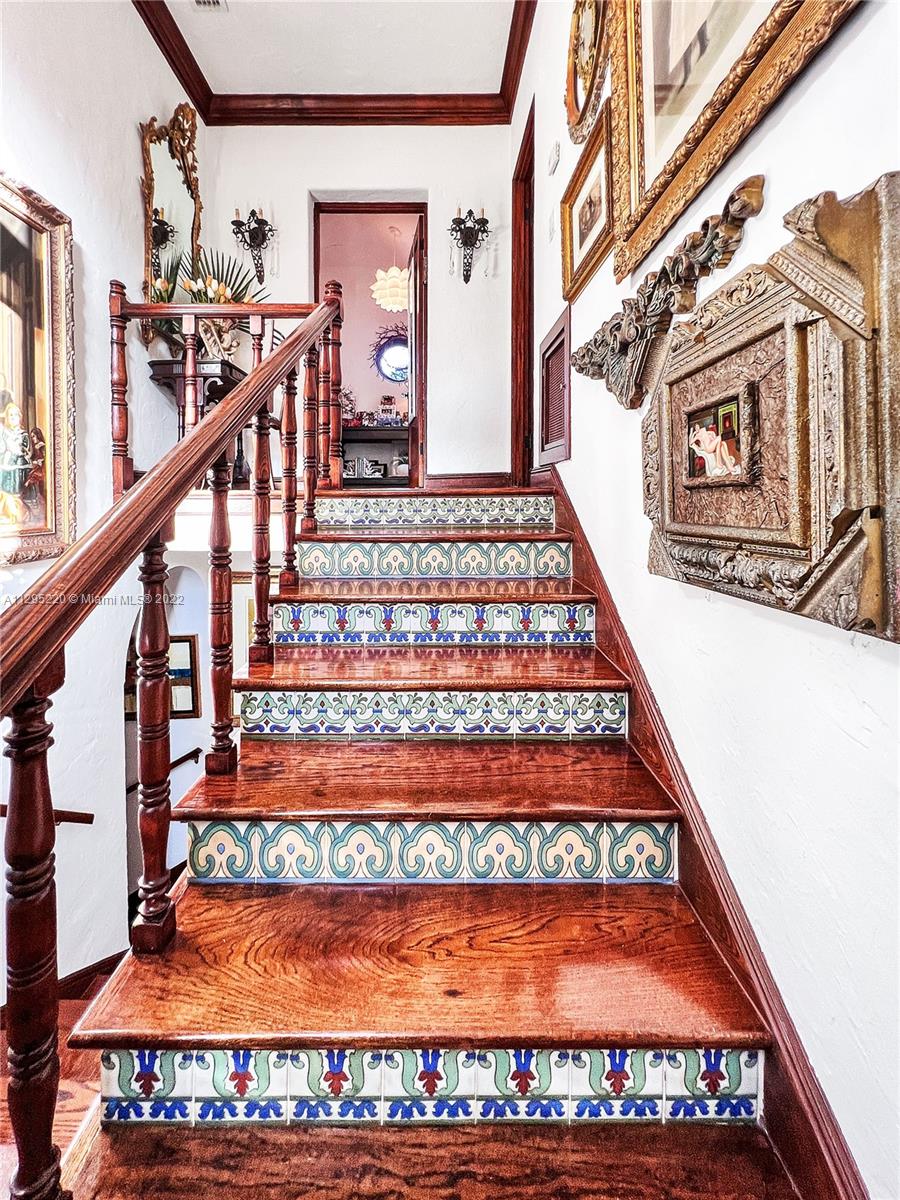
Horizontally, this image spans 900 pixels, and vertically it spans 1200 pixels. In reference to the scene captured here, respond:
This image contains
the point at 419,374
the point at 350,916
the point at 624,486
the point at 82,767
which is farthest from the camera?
the point at 419,374

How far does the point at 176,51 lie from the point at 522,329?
7.60ft

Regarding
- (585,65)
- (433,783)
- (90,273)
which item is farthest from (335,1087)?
(90,273)

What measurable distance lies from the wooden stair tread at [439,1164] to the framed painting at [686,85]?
1392 mm

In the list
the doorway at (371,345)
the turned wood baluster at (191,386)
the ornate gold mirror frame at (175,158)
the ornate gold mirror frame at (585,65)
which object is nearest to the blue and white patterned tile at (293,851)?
the turned wood baluster at (191,386)

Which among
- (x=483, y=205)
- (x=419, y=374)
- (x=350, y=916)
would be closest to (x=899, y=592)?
(x=350, y=916)

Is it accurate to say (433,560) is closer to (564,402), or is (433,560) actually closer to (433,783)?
(564,402)

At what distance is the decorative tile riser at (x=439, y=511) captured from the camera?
255cm

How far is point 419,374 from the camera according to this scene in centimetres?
416

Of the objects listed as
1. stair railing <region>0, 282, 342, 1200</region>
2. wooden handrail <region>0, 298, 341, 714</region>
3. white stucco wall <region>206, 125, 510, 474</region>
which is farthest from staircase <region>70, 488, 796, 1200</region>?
white stucco wall <region>206, 125, 510, 474</region>

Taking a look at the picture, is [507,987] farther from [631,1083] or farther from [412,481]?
[412,481]

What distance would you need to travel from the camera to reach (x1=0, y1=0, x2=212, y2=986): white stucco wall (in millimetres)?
2307

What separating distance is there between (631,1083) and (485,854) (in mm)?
419

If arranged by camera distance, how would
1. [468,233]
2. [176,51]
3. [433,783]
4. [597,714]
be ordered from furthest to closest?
[468,233], [176,51], [597,714], [433,783]

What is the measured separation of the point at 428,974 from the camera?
1.00m
